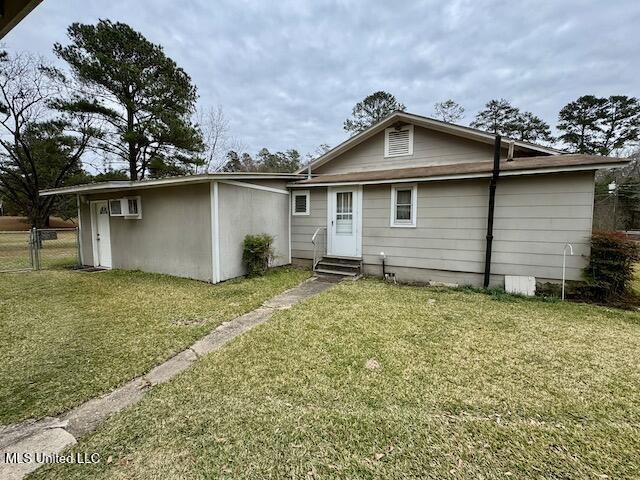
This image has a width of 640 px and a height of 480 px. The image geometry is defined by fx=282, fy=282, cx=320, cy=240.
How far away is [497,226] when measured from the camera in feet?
20.2

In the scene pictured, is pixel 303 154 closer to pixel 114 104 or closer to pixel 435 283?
pixel 114 104

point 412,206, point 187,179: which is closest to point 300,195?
point 187,179

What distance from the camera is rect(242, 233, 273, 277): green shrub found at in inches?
285

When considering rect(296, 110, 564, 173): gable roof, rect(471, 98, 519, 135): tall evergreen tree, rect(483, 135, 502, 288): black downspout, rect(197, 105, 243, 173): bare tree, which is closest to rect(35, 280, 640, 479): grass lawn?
rect(483, 135, 502, 288): black downspout

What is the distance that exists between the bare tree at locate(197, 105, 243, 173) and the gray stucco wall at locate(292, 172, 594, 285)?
49.7 ft

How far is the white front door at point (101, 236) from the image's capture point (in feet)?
30.6

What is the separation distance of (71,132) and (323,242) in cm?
1615

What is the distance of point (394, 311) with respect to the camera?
4922 mm

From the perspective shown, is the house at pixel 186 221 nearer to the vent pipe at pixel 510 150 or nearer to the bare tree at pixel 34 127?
the vent pipe at pixel 510 150

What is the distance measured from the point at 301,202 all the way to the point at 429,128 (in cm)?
437

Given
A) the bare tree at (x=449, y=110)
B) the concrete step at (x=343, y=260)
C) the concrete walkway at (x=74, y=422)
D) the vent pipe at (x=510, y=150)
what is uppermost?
the bare tree at (x=449, y=110)

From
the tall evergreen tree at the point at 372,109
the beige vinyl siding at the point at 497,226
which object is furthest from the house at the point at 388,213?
the tall evergreen tree at the point at 372,109

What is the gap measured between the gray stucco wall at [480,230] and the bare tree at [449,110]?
60.9 feet

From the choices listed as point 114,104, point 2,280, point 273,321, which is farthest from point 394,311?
point 114,104
